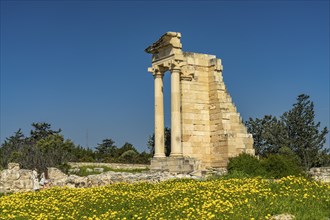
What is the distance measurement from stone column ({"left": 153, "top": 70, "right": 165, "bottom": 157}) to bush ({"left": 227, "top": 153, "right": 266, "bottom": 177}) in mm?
5235

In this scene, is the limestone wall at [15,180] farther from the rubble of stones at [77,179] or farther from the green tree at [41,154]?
the green tree at [41,154]

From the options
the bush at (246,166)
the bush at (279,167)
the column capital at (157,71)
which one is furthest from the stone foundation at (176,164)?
the column capital at (157,71)

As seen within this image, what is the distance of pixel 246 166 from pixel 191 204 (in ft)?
36.1

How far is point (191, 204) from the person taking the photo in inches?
483

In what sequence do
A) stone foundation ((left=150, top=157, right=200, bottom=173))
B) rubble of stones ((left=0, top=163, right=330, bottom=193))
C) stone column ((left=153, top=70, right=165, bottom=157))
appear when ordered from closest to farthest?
rubble of stones ((left=0, top=163, right=330, bottom=193)), stone foundation ((left=150, top=157, right=200, bottom=173)), stone column ((left=153, top=70, right=165, bottom=157))

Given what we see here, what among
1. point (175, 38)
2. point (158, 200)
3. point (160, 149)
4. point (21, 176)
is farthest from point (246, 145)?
point (158, 200)

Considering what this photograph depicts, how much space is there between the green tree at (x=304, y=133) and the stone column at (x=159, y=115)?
1750cm

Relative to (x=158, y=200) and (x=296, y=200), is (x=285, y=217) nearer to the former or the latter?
(x=296, y=200)

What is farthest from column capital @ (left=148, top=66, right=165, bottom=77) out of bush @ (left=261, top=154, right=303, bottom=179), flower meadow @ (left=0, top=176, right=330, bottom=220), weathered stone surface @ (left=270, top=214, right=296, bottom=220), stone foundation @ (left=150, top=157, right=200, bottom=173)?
weathered stone surface @ (left=270, top=214, right=296, bottom=220)

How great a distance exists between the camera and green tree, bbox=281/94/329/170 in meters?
40.7

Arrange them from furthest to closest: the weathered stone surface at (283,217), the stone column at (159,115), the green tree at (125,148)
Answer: the green tree at (125,148) < the stone column at (159,115) < the weathered stone surface at (283,217)

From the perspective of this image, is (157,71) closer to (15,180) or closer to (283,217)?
(15,180)

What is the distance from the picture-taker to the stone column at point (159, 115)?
2758 centimetres

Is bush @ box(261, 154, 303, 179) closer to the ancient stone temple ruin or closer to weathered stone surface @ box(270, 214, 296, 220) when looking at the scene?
the ancient stone temple ruin
